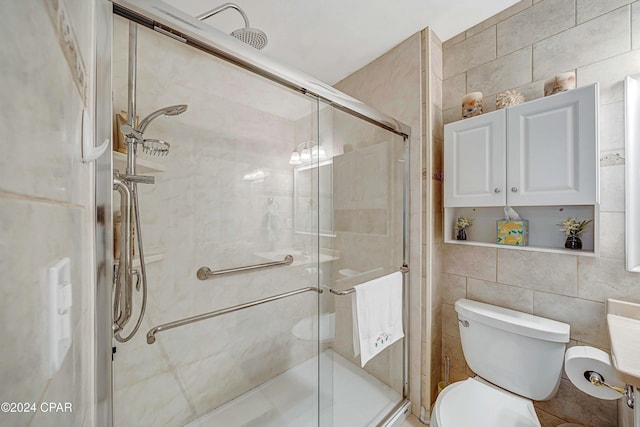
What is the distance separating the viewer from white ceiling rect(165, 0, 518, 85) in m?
1.39

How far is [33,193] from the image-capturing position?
24 cm

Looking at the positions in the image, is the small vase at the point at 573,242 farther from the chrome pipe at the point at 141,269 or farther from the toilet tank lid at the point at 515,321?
the chrome pipe at the point at 141,269

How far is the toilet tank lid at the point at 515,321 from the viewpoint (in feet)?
3.87

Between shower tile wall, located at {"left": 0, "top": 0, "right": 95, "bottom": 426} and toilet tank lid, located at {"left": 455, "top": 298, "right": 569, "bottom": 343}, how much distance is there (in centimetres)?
159

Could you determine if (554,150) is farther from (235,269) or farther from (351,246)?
(235,269)

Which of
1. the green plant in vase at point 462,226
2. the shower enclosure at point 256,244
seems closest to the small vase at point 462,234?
the green plant in vase at point 462,226

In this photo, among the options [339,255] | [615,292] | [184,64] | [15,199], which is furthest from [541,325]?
[184,64]

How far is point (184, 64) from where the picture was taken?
975 mm

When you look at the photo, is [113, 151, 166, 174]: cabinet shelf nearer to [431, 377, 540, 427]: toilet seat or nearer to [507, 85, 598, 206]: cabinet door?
[431, 377, 540, 427]: toilet seat

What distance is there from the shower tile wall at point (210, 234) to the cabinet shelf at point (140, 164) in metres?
0.03

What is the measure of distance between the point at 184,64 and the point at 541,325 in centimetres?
195

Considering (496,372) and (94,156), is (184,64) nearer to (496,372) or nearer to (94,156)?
(94,156)

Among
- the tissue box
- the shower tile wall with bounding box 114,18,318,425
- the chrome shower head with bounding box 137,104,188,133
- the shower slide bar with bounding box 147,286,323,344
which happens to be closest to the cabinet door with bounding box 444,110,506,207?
the tissue box

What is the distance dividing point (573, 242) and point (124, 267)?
6.13 feet
